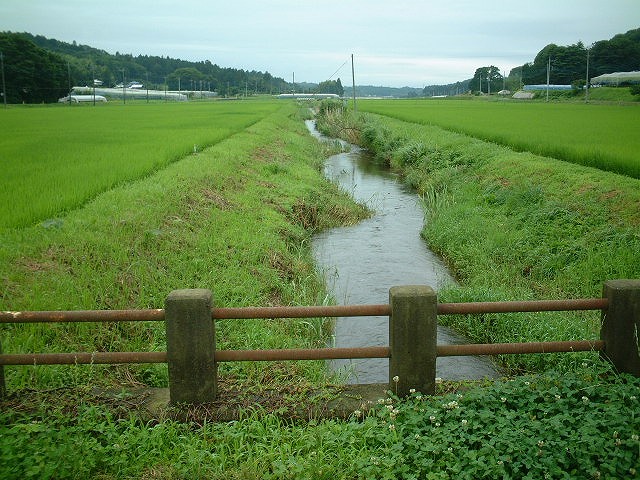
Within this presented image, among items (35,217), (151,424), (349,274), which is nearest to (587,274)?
(349,274)

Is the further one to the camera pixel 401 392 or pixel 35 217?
pixel 35 217

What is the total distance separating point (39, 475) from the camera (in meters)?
3.75

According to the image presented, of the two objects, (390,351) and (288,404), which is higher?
(390,351)

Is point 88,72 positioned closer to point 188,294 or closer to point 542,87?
point 542,87

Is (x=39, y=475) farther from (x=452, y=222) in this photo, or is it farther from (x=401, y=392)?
(x=452, y=222)

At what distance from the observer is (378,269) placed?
11.2 meters

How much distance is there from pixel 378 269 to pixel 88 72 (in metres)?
92.7

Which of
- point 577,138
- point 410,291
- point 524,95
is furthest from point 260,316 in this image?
point 524,95

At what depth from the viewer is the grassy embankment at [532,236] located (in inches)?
310

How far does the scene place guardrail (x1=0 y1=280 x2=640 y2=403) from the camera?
4402mm

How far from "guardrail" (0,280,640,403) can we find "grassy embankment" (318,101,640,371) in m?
2.11

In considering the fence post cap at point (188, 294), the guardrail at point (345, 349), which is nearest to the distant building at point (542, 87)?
the guardrail at point (345, 349)

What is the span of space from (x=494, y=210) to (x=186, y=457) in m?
10.9

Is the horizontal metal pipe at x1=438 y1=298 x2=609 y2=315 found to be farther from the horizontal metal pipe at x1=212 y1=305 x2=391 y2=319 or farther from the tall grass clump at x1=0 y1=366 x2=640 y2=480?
the tall grass clump at x1=0 y1=366 x2=640 y2=480
